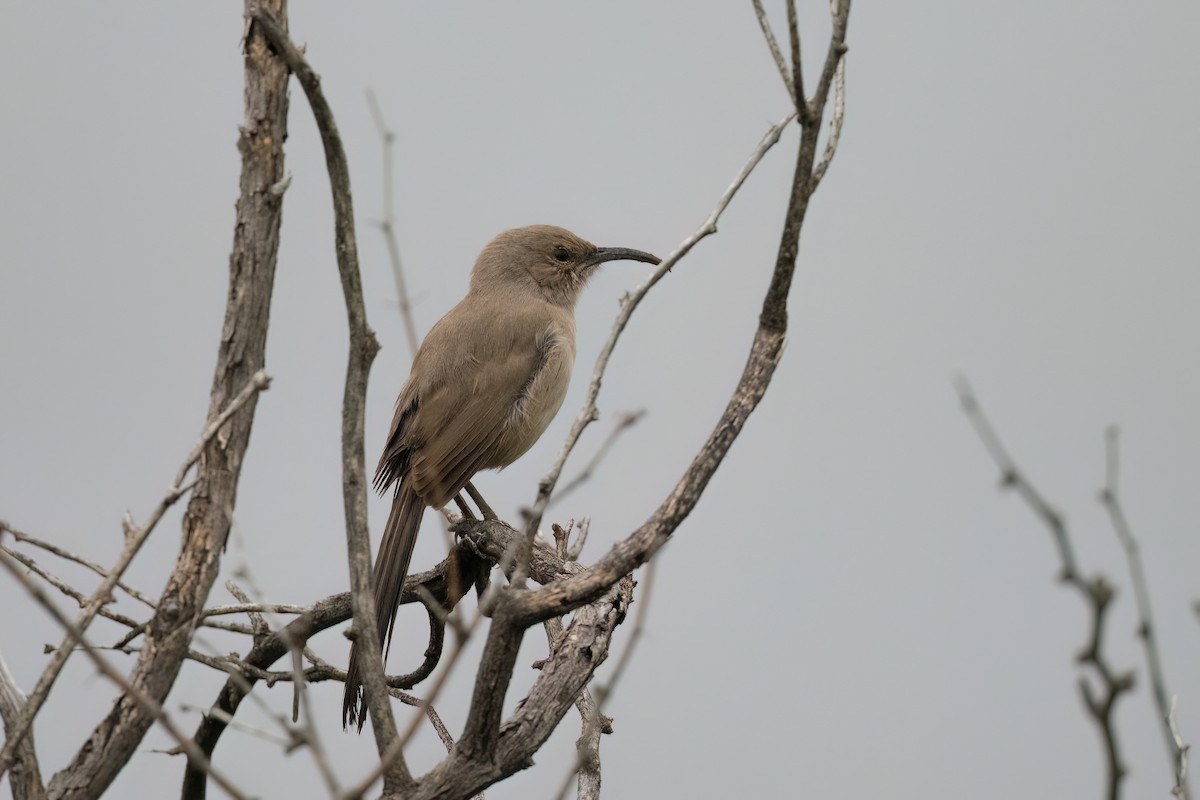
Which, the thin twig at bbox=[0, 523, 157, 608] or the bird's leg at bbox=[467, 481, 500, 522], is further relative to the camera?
the bird's leg at bbox=[467, 481, 500, 522]

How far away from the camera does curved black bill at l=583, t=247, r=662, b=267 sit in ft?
18.7

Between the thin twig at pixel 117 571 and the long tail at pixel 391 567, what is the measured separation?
1.15 meters

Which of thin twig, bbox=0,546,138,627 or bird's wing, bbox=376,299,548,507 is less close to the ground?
bird's wing, bbox=376,299,548,507

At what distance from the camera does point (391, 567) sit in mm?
4129

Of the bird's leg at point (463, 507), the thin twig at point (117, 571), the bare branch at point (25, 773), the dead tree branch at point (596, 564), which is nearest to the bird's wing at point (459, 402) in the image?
the bird's leg at point (463, 507)

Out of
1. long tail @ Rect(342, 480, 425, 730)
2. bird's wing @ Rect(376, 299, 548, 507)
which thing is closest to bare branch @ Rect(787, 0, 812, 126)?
long tail @ Rect(342, 480, 425, 730)

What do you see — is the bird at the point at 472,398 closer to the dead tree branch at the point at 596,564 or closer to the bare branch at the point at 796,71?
the dead tree branch at the point at 596,564

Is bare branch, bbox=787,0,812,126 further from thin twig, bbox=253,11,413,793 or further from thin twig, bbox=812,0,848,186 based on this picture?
thin twig, bbox=253,11,413,793

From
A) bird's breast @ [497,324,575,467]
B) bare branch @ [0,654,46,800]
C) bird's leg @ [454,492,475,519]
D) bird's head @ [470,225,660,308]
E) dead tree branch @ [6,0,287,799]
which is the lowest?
bare branch @ [0,654,46,800]

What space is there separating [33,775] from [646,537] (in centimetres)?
141

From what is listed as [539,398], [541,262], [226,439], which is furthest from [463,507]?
[226,439]

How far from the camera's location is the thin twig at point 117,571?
230 centimetres

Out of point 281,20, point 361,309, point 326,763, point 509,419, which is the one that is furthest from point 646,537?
point 509,419

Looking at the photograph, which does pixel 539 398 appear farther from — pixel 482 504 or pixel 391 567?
pixel 391 567
